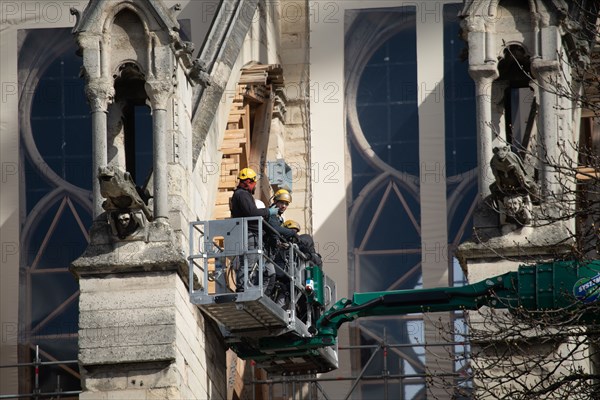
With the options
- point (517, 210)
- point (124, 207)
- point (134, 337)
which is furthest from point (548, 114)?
point (134, 337)

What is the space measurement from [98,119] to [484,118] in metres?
5.22

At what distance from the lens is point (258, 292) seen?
30.1 m

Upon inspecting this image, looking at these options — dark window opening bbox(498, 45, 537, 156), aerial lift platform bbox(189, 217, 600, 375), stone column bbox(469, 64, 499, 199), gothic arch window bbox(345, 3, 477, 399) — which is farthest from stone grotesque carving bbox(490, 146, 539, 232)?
gothic arch window bbox(345, 3, 477, 399)

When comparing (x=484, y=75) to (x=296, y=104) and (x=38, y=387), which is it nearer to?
(x=296, y=104)

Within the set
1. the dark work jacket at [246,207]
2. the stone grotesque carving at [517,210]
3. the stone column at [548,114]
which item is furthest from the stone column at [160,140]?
the stone column at [548,114]

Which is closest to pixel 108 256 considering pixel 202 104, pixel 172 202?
pixel 172 202

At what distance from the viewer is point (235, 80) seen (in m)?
36.0

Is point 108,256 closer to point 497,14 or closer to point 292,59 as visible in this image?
point 497,14

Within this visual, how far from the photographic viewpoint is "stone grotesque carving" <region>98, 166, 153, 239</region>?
98.9ft

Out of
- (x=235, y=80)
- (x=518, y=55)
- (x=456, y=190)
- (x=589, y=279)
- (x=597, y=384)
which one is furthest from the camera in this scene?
(x=456, y=190)

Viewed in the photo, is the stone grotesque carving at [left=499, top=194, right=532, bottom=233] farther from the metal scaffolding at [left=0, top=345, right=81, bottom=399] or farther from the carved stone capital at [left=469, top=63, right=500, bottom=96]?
the metal scaffolding at [left=0, top=345, right=81, bottom=399]

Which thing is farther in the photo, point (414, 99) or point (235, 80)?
point (414, 99)

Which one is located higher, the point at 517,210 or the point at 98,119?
the point at 98,119

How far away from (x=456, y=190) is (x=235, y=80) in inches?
181
